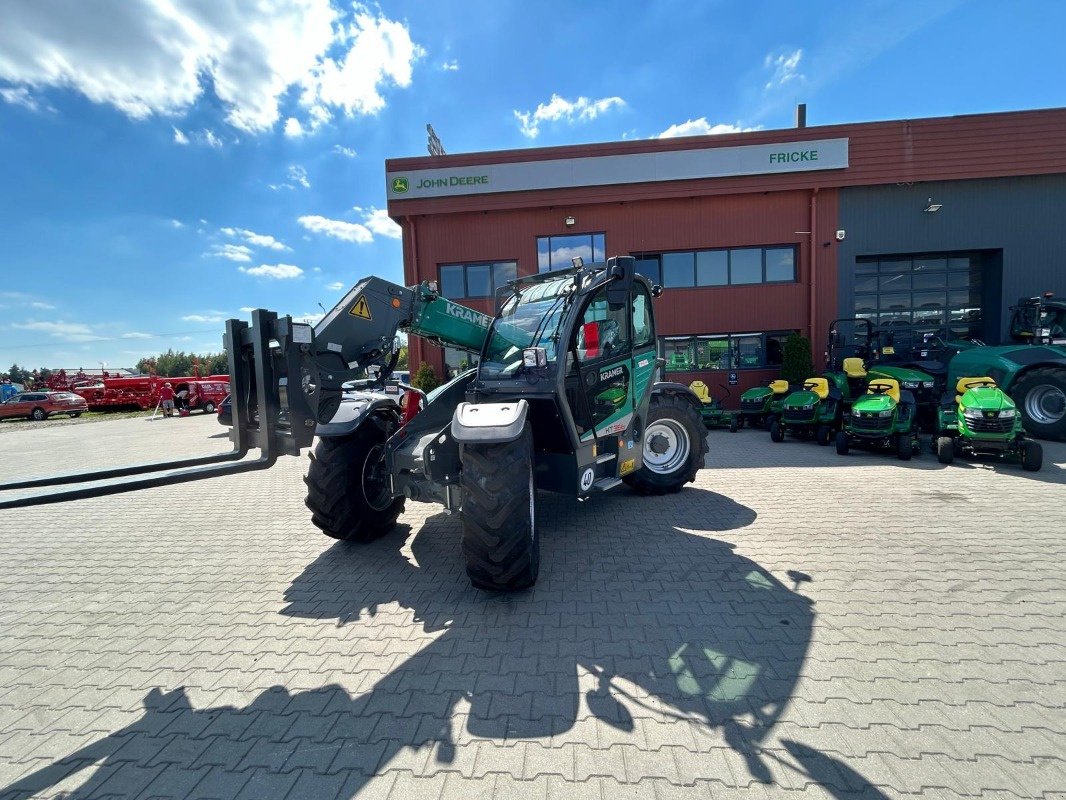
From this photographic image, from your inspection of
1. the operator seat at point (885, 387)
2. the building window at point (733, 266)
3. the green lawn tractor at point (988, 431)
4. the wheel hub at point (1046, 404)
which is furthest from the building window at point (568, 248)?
the wheel hub at point (1046, 404)

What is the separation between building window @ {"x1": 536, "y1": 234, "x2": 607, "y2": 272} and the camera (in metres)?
15.5

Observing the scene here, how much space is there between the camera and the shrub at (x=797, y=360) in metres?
13.9

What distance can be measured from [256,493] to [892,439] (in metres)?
10.4

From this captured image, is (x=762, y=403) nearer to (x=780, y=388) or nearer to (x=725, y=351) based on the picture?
(x=780, y=388)

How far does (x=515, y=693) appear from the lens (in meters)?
2.57

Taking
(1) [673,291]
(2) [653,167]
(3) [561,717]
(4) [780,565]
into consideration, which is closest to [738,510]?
(4) [780,565]

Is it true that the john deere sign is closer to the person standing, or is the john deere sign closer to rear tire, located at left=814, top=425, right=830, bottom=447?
rear tire, located at left=814, top=425, right=830, bottom=447

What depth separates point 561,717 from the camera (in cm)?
238

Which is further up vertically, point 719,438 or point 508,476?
point 508,476

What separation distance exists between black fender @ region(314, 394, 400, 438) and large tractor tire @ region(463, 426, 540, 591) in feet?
5.00

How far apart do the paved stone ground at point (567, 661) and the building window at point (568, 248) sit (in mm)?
11787

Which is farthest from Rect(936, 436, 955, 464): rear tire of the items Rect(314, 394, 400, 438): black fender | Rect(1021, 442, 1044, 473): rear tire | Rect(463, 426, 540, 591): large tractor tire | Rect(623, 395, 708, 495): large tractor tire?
Rect(314, 394, 400, 438): black fender

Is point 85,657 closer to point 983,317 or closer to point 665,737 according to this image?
point 665,737

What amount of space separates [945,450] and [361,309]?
28.2 ft
